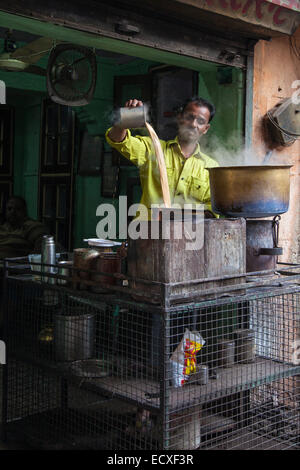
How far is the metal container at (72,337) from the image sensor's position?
10.8 feet

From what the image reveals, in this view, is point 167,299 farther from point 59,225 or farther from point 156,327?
point 59,225

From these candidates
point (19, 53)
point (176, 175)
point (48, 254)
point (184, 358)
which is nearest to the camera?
point (184, 358)

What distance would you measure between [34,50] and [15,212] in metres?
2.32

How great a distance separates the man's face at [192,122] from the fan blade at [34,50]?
2067mm

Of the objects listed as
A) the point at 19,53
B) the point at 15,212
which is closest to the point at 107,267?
the point at 19,53

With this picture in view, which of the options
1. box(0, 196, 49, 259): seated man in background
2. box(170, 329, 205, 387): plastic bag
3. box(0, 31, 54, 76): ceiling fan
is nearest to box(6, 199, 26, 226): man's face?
box(0, 196, 49, 259): seated man in background

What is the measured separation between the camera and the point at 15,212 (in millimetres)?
7051

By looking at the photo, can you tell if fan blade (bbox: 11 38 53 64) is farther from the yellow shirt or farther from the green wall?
the yellow shirt

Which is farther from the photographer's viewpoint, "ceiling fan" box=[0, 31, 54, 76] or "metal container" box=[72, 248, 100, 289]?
"ceiling fan" box=[0, 31, 54, 76]

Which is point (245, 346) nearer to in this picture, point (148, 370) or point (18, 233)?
point (148, 370)

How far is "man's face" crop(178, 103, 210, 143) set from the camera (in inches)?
153

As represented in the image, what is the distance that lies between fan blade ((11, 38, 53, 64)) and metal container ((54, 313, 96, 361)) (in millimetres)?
3151

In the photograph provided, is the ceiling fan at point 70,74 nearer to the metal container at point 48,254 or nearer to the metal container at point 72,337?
the metal container at point 48,254
